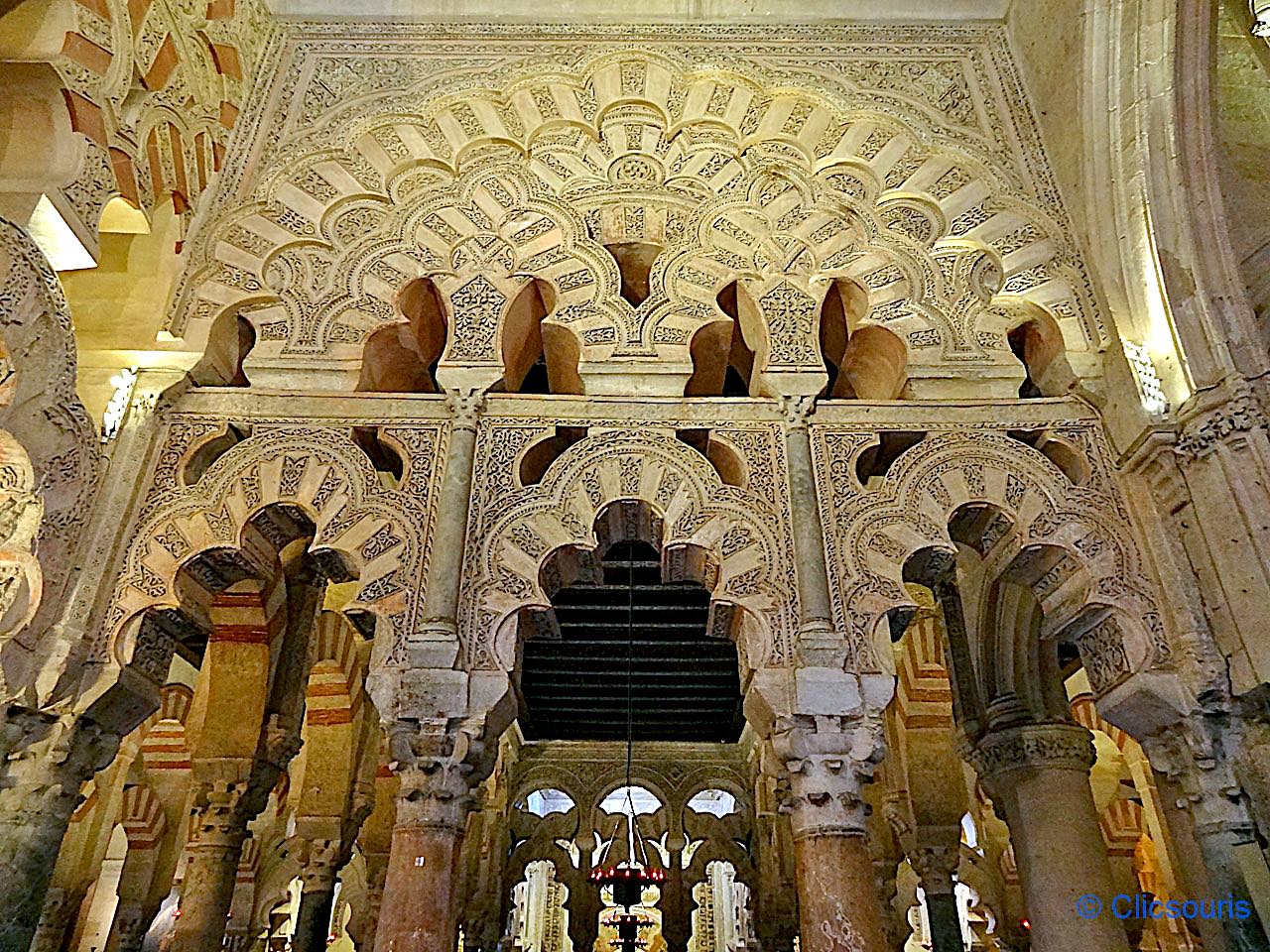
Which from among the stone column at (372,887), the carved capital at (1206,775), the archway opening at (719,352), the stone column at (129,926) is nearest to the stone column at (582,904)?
the stone column at (372,887)

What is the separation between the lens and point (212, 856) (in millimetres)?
6348

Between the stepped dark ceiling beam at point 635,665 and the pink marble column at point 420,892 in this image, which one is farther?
the stepped dark ceiling beam at point 635,665

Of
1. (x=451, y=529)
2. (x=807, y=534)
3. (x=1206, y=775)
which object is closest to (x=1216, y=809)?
(x=1206, y=775)

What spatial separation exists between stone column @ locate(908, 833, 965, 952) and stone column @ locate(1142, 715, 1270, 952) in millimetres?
3514

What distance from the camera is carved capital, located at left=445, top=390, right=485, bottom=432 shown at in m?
5.31

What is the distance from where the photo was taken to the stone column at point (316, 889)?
7.48 metres

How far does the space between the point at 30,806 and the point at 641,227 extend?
4.83 metres

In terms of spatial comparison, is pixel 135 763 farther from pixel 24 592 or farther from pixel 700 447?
pixel 700 447

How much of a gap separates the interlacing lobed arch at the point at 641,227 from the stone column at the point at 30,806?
2259 mm

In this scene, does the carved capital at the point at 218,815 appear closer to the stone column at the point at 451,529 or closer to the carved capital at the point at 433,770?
the carved capital at the point at 433,770

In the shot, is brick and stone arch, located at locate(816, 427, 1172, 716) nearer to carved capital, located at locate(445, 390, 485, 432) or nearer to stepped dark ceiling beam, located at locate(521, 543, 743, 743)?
carved capital, located at locate(445, 390, 485, 432)

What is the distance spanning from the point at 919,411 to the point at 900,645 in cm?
400

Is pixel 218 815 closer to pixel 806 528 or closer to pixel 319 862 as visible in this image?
pixel 319 862

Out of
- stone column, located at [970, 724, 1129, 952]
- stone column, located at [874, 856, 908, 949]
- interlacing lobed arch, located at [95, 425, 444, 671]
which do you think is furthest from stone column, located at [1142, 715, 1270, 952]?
stone column, located at [874, 856, 908, 949]
